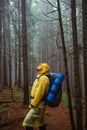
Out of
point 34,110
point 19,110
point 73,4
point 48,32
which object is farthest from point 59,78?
point 48,32

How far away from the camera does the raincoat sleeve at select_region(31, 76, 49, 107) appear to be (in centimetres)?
→ 627

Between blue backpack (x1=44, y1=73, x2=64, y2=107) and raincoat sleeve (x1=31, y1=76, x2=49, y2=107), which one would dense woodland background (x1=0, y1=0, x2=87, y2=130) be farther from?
raincoat sleeve (x1=31, y1=76, x2=49, y2=107)

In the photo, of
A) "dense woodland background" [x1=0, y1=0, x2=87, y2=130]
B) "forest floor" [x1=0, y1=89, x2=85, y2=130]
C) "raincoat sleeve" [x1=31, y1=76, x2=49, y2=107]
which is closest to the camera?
"raincoat sleeve" [x1=31, y1=76, x2=49, y2=107]

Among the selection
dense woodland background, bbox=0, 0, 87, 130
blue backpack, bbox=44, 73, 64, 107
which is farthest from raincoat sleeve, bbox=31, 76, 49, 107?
dense woodland background, bbox=0, 0, 87, 130

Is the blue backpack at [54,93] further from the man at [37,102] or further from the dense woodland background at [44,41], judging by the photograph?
the dense woodland background at [44,41]

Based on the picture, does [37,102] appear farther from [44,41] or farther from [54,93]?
[44,41]

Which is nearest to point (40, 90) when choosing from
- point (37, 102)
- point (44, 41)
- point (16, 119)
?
point (37, 102)

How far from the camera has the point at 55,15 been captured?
40.4 meters

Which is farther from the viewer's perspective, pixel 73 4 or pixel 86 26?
pixel 86 26

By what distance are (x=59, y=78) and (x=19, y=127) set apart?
3567 millimetres

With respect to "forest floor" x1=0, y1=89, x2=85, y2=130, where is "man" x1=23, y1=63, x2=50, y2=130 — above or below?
above

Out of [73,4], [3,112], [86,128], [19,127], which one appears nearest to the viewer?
[73,4]

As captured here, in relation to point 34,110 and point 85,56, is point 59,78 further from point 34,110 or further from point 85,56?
point 85,56

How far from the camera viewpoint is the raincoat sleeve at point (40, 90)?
6.27 meters
